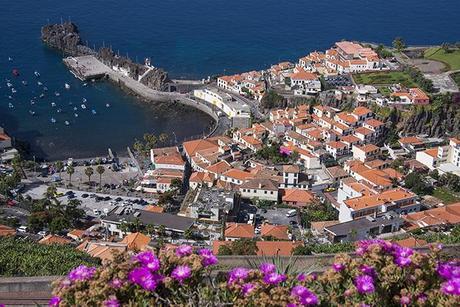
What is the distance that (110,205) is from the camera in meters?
24.8

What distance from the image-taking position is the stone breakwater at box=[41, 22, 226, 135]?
A: 129ft

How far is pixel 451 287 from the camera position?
14.8ft

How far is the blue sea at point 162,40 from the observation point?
35.9 meters

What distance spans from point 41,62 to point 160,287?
4390 cm

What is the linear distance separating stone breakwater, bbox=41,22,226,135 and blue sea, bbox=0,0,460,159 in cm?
83

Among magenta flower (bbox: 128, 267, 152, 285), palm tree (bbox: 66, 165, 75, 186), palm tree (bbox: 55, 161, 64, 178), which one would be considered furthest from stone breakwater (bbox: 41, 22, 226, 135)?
magenta flower (bbox: 128, 267, 152, 285)

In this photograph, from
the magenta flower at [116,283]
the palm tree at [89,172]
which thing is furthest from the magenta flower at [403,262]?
the palm tree at [89,172]

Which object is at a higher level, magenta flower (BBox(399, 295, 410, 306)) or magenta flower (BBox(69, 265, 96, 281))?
magenta flower (BBox(69, 265, 96, 281))

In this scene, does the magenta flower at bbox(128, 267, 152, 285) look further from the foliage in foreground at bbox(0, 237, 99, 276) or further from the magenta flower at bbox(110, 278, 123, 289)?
the foliage in foreground at bbox(0, 237, 99, 276)

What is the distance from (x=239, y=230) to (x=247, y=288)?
54.8 ft

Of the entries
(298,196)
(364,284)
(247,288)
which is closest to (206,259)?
(247,288)

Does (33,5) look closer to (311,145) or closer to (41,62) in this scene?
(41,62)

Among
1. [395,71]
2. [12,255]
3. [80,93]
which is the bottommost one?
[80,93]

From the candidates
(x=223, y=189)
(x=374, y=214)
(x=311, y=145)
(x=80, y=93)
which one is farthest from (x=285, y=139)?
(x=80, y=93)
